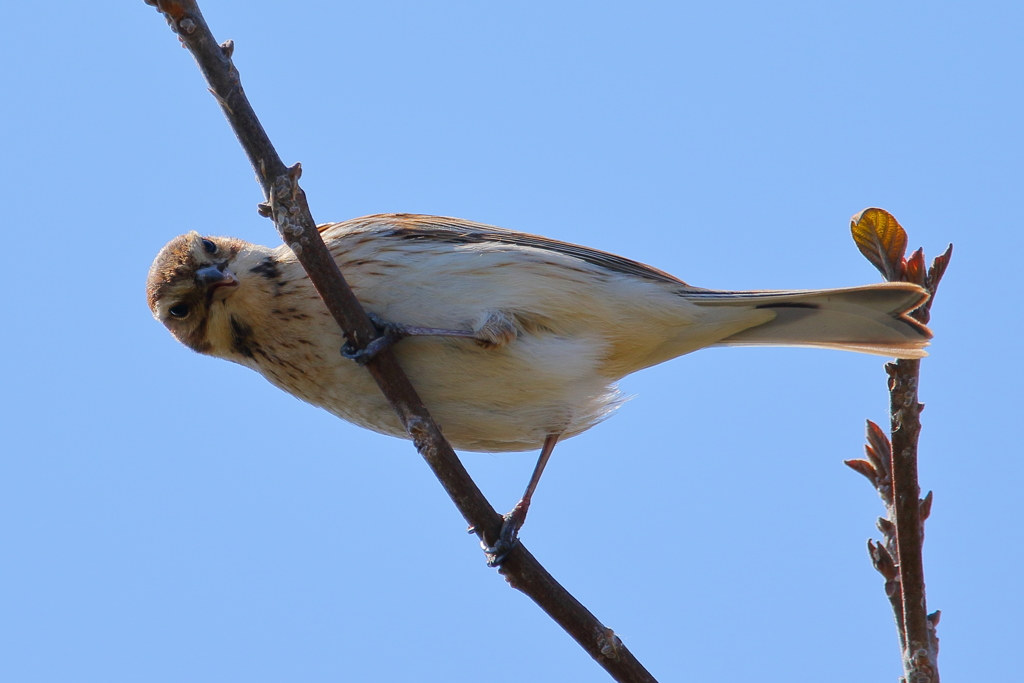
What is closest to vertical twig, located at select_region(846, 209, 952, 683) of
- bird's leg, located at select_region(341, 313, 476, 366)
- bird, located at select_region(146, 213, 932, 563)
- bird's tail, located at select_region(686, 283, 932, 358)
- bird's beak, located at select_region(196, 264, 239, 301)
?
bird's tail, located at select_region(686, 283, 932, 358)

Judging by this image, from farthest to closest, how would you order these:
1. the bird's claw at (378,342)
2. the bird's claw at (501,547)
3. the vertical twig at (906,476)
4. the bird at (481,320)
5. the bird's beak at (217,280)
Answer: the bird's beak at (217,280) → the bird at (481,320) → the bird's claw at (501,547) → the bird's claw at (378,342) → the vertical twig at (906,476)

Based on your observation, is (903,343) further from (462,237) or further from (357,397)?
(357,397)

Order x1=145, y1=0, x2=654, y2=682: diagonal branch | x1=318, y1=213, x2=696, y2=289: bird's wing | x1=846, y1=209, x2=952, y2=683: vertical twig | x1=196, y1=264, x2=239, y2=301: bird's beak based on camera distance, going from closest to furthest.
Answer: x1=846, y1=209, x2=952, y2=683: vertical twig → x1=145, y1=0, x2=654, y2=682: diagonal branch → x1=196, y1=264, x2=239, y2=301: bird's beak → x1=318, y1=213, x2=696, y2=289: bird's wing

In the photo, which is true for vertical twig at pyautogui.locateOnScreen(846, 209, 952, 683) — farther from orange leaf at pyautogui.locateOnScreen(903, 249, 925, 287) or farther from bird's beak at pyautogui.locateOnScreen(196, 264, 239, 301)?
bird's beak at pyautogui.locateOnScreen(196, 264, 239, 301)

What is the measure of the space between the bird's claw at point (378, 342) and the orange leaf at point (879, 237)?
7.22 ft

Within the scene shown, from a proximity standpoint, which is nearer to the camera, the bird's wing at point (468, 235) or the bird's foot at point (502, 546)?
the bird's foot at point (502, 546)

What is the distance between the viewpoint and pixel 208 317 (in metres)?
5.62

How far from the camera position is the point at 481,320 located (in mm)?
5191

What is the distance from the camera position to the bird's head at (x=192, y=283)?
552 cm

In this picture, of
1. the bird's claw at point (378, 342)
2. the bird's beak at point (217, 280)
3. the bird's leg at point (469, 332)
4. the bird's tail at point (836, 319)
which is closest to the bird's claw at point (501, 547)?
the bird's leg at point (469, 332)

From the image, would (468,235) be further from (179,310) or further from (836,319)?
(836,319)

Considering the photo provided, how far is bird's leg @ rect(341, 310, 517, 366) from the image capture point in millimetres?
4797

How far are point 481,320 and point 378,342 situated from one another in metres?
0.77

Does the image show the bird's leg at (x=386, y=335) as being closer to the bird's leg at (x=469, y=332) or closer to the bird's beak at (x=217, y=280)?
the bird's leg at (x=469, y=332)
